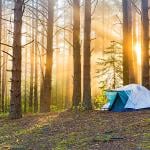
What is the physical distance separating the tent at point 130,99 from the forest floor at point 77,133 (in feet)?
6.33

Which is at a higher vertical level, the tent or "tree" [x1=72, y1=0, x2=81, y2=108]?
"tree" [x1=72, y1=0, x2=81, y2=108]

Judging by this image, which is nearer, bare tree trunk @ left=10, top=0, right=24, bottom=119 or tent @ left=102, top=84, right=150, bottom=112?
bare tree trunk @ left=10, top=0, right=24, bottom=119

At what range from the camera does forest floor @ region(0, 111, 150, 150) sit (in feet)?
30.2

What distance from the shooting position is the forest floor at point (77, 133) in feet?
30.2

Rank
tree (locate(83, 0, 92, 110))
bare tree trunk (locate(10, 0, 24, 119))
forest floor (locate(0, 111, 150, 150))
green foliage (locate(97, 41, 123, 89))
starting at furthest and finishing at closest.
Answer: green foliage (locate(97, 41, 123, 89)), tree (locate(83, 0, 92, 110)), bare tree trunk (locate(10, 0, 24, 119)), forest floor (locate(0, 111, 150, 150))

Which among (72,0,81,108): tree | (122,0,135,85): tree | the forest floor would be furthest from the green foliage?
the forest floor

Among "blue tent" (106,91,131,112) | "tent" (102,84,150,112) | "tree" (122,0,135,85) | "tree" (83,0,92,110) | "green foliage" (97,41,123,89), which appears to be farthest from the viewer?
"green foliage" (97,41,123,89)

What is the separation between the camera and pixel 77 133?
10.8 meters

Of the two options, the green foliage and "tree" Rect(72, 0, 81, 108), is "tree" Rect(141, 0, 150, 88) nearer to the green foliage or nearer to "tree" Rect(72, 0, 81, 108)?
"tree" Rect(72, 0, 81, 108)

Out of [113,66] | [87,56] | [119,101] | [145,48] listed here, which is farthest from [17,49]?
[113,66]

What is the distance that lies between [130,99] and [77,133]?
235 inches

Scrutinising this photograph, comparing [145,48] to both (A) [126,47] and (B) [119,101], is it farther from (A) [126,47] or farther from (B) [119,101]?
(B) [119,101]

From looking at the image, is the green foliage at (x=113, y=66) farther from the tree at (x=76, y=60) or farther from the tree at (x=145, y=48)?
the tree at (x=76, y=60)

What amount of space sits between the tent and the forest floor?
1.93m
